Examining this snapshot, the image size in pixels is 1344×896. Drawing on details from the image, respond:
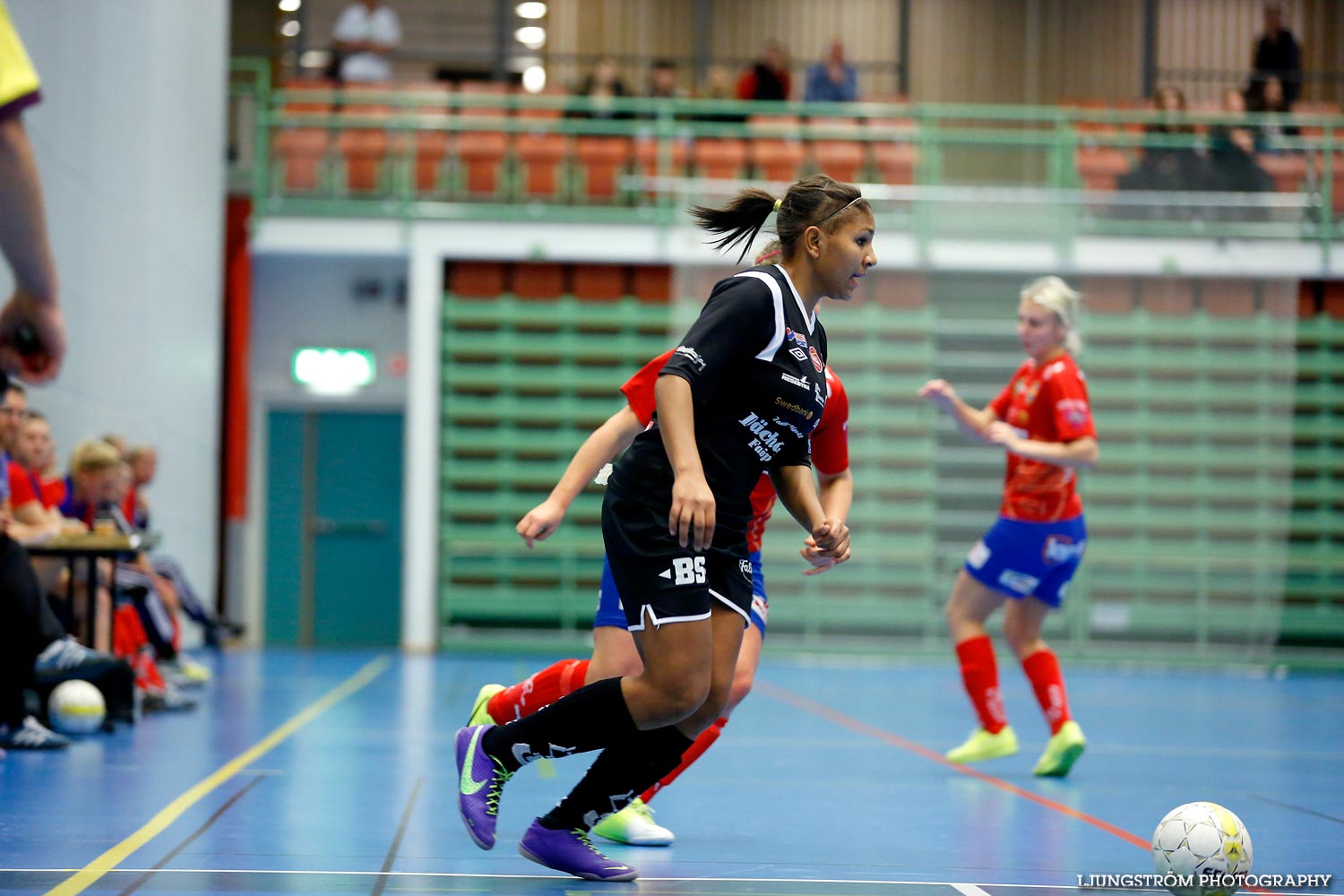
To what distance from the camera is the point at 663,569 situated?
3178mm

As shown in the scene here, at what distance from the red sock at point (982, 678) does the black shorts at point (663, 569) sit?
2.87 m

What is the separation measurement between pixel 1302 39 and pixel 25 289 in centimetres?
1764

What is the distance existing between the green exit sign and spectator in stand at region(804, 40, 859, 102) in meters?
5.23

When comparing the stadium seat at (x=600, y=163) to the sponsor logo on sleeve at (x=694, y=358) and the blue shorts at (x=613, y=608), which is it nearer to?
the blue shorts at (x=613, y=608)

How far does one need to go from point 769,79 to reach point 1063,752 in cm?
1047

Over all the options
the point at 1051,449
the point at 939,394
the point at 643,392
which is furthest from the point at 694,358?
the point at 1051,449

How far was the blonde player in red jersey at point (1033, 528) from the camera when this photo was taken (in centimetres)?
584

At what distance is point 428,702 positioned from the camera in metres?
8.47

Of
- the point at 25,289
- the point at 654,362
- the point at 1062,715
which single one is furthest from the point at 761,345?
the point at 1062,715

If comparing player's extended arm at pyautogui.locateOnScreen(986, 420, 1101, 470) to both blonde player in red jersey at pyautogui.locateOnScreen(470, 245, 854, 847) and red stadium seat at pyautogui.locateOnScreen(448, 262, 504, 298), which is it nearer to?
blonde player in red jersey at pyautogui.locateOnScreen(470, 245, 854, 847)

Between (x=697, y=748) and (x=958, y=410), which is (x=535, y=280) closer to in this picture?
(x=958, y=410)

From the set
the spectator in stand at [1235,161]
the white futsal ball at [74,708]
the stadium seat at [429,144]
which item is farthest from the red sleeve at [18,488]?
the spectator in stand at [1235,161]

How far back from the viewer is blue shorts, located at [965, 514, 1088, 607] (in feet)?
19.2

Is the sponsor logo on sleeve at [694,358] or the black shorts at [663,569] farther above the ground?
the sponsor logo on sleeve at [694,358]
